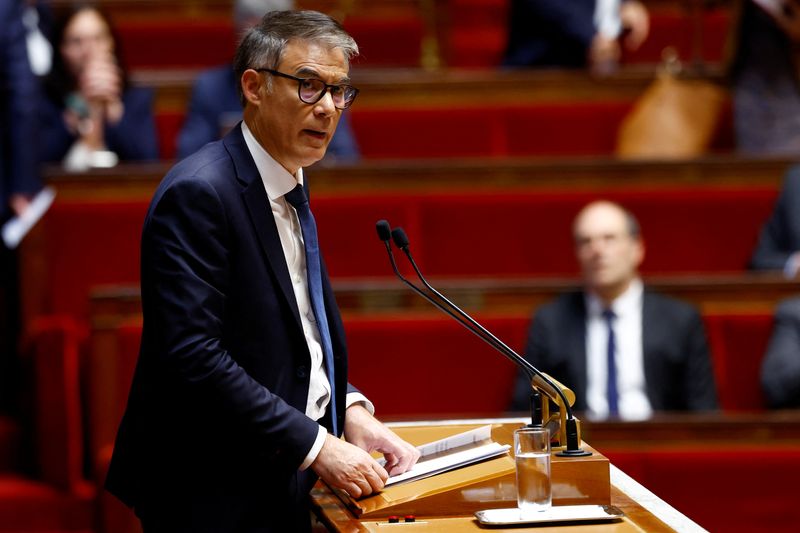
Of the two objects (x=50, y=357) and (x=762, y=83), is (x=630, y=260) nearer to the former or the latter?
(x=762, y=83)

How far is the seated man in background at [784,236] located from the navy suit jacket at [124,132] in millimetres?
699

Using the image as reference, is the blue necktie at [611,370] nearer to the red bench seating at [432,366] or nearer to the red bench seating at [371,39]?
the red bench seating at [432,366]

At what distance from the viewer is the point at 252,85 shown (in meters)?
0.68

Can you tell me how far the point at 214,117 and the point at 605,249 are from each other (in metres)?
0.53

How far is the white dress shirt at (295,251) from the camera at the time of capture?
0.69 metres

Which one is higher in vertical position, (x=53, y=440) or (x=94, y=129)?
(x=94, y=129)

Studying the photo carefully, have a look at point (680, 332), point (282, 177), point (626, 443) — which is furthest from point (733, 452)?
point (282, 177)

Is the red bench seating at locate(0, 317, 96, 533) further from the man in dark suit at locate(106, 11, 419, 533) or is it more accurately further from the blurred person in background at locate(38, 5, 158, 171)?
the man in dark suit at locate(106, 11, 419, 533)

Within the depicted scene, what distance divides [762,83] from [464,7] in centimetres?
61

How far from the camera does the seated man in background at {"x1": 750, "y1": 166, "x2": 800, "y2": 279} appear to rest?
142 centimetres

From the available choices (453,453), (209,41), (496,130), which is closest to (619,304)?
(496,130)

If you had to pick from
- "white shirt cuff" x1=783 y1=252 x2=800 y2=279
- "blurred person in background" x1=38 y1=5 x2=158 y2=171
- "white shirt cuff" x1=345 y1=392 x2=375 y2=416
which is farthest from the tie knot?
"blurred person in background" x1=38 y1=5 x2=158 y2=171

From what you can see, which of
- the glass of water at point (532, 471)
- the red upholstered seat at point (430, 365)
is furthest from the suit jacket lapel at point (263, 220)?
the red upholstered seat at point (430, 365)

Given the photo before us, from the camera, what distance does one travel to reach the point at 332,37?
664 millimetres
